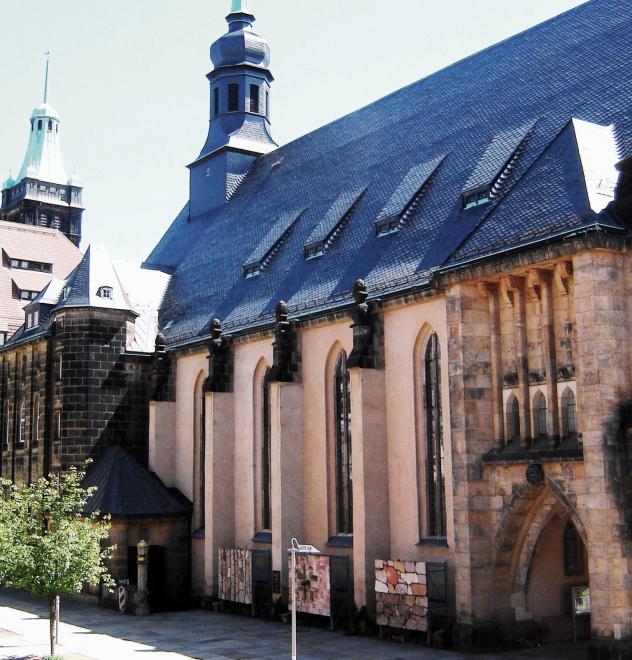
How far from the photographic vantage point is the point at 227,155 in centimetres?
A: 5178

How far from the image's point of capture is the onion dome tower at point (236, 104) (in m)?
52.6

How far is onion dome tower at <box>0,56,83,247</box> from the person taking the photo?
81.7m

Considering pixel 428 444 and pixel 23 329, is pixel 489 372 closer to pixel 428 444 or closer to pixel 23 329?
pixel 428 444

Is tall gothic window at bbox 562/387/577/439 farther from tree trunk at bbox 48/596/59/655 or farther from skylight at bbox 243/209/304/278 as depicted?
skylight at bbox 243/209/304/278

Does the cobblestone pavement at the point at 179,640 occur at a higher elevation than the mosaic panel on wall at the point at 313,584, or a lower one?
lower

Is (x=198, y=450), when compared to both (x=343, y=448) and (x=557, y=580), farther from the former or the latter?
(x=557, y=580)

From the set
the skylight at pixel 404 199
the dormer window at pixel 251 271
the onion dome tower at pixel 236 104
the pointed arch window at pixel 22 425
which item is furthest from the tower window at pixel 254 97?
the skylight at pixel 404 199

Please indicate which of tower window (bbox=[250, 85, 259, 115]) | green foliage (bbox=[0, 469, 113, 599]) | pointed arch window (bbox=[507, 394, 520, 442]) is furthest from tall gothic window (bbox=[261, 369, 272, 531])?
tower window (bbox=[250, 85, 259, 115])

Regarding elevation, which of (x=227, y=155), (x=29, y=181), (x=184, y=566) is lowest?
(x=184, y=566)

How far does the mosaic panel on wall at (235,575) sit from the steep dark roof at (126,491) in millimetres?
3831

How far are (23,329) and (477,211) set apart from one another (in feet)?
86.9

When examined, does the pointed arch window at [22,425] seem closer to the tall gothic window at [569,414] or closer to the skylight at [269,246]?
the skylight at [269,246]

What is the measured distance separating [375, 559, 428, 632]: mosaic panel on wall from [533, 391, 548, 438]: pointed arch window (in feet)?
16.1

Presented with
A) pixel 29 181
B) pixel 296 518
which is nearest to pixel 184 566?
pixel 296 518
